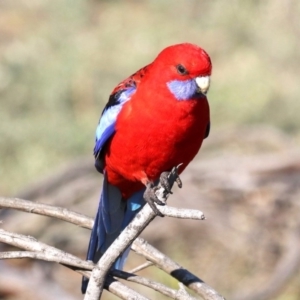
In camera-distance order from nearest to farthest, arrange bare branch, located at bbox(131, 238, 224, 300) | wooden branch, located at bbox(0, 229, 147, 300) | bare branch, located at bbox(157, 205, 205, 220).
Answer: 1. bare branch, located at bbox(157, 205, 205, 220)
2. wooden branch, located at bbox(0, 229, 147, 300)
3. bare branch, located at bbox(131, 238, 224, 300)

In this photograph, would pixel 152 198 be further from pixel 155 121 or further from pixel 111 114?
pixel 111 114

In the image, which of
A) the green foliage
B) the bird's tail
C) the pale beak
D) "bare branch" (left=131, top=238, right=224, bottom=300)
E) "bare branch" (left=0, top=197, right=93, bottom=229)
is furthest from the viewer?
the green foliage

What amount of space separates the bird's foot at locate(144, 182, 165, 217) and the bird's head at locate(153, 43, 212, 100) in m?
0.36

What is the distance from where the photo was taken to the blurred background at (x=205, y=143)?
503 cm

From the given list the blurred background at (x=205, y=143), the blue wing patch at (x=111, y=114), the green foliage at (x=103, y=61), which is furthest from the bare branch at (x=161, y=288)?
the green foliage at (x=103, y=61)

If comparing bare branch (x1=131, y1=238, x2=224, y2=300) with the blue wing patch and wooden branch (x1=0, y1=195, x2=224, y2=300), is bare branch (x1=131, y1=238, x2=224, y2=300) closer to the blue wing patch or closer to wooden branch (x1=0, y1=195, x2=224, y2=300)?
wooden branch (x1=0, y1=195, x2=224, y2=300)

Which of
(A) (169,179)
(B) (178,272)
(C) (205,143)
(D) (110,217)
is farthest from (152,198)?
(C) (205,143)

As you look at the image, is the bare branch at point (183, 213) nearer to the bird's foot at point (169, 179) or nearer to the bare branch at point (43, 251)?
the bare branch at point (43, 251)

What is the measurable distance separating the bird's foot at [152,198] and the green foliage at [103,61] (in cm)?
363

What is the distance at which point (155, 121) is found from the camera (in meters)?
2.95

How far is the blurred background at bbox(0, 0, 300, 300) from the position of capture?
5031mm

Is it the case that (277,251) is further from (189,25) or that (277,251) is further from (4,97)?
(189,25)

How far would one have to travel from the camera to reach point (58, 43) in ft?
28.5

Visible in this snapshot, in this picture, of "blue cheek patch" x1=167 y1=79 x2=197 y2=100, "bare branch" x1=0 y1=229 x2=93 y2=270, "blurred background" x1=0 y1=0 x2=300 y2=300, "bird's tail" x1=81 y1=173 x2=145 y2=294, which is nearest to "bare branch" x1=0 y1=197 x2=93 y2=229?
"bare branch" x1=0 y1=229 x2=93 y2=270
